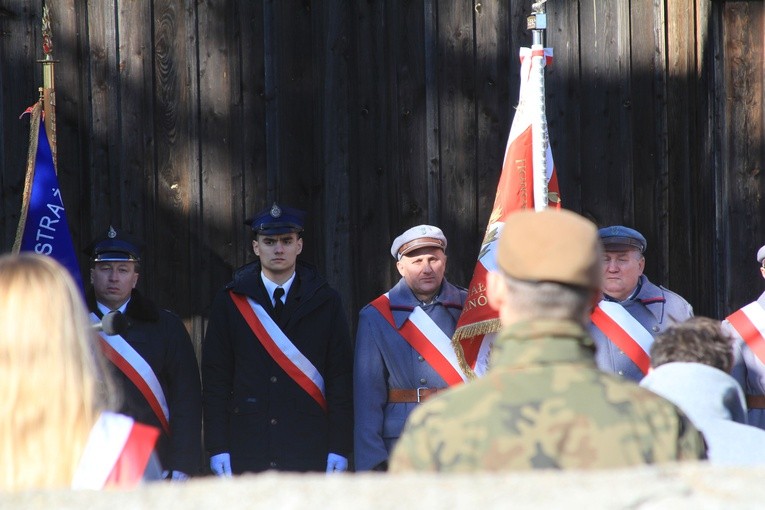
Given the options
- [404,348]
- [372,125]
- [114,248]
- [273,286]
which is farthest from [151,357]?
[372,125]

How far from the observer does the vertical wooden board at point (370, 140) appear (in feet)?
16.7

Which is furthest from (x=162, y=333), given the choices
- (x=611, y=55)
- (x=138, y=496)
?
(x=138, y=496)

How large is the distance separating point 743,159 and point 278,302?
8.04ft

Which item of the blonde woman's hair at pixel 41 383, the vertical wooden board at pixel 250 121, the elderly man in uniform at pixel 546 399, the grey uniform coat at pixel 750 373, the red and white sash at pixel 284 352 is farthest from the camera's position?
the vertical wooden board at pixel 250 121

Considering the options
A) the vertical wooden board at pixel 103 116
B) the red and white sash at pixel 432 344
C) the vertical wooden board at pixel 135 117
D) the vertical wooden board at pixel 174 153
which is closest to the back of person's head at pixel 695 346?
the red and white sash at pixel 432 344

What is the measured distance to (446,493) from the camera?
134 cm

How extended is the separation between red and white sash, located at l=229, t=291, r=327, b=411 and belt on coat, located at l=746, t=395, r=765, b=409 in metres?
1.78

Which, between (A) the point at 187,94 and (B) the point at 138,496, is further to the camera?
(A) the point at 187,94

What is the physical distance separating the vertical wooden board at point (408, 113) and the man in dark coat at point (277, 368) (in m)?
0.68

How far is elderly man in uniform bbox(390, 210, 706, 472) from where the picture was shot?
1.75m

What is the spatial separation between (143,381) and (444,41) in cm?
218

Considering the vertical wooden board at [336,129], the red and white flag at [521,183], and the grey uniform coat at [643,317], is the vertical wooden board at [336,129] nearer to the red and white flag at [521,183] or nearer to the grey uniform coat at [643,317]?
the red and white flag at [521,183]

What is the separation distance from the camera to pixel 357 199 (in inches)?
201

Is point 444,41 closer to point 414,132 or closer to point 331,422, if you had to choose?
point 414,132
